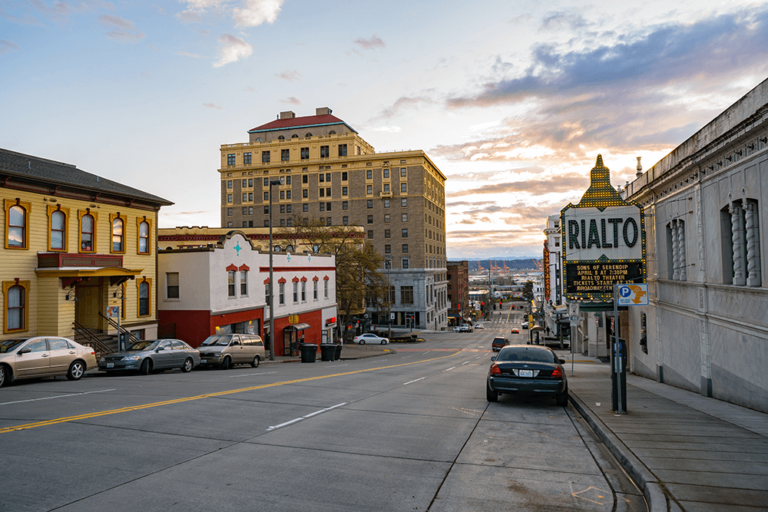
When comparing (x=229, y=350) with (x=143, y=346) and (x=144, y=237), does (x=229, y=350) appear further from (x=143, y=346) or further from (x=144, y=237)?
(x=144, y=237)

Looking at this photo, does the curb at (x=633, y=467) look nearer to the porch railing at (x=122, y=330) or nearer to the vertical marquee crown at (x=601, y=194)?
the vertical marquee crown at (x=601, y=194)

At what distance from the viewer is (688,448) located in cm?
826

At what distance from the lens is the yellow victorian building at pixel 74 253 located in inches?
908

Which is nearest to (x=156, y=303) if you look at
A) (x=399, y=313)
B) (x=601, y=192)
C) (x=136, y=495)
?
(x=601, y=192)

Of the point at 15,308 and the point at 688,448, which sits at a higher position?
the point at 15,308

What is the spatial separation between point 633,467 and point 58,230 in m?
26.1

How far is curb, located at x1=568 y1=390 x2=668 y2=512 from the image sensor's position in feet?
19.8

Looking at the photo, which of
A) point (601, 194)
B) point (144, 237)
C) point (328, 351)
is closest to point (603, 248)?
point (601, 194)

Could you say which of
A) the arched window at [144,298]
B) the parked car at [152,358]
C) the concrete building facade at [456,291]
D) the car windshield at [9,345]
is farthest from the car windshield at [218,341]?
the concrete building facade at [456,291]

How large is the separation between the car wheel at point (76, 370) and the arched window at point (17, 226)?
8015 millimetres

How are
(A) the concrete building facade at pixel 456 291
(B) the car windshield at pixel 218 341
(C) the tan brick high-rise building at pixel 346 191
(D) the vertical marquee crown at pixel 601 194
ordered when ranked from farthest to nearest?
(A) the concrete building facade at pixel 456 291 → (C) the tan brick high-rise building at pixel 346 191 → (B) the car windshield at pixel 218 341 → (D) the vertical marquee crown at pixel 601 194

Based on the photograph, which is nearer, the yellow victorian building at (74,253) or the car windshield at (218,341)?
the yellow victorian building at (74,253)

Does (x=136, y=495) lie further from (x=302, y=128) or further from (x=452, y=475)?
(x=302, y=128)

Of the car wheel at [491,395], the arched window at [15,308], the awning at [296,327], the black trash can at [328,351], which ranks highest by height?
the arched window at [15,308]
